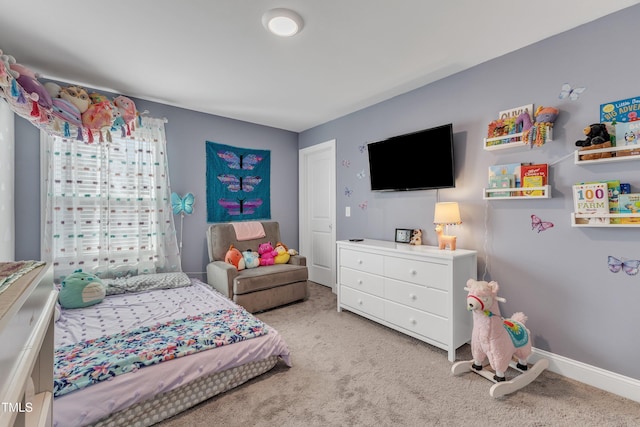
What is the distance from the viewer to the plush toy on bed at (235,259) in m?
3.37

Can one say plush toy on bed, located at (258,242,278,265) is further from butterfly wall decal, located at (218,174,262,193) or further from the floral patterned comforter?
the floral patterned comforter

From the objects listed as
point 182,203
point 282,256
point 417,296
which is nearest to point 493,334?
point 417,296

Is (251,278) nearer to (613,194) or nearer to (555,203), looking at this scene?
(555,203)

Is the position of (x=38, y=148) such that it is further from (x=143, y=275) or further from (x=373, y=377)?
(x=373, y=377)

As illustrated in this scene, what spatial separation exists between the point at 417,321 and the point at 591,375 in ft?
3.75

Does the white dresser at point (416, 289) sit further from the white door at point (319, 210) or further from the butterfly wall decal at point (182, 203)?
the butterfly wall decal at point (182, 203)

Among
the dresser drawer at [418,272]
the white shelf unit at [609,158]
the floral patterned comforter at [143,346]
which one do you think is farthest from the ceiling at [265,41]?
the floral patterned comforter at [143,346]

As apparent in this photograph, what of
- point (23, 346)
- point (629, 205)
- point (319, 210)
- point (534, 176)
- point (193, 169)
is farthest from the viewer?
point (319, 210)

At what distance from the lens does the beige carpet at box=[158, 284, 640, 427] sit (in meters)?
1.61

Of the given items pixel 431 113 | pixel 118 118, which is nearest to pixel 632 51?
pixel 431 113

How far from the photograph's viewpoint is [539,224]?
216 centimetres

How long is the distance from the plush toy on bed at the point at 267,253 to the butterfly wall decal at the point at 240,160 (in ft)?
3.90

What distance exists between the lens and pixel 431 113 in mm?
2859

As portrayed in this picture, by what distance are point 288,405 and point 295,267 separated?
74.6 inches
